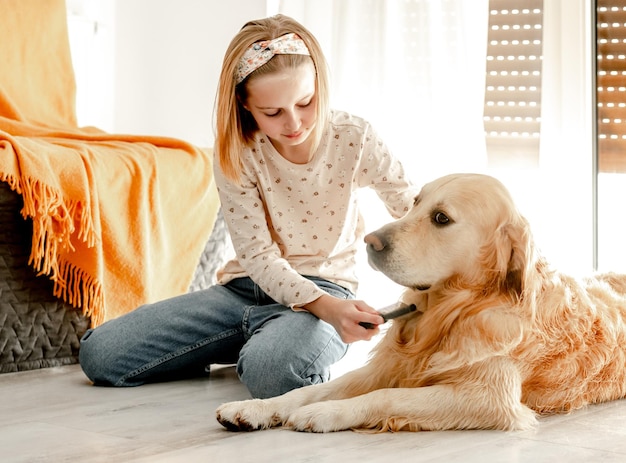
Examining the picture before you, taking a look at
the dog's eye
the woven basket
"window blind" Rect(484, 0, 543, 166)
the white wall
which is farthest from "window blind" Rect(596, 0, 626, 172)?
the woven basket

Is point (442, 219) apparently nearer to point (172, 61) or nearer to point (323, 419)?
point (323, 419)

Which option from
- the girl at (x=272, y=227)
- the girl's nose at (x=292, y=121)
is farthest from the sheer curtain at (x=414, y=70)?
the girl's nose at (x=292, y=121)

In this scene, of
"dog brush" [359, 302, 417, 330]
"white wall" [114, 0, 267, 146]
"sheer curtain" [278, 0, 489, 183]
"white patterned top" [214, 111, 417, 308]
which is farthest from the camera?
"white wall" [114, 0, 267, 146]

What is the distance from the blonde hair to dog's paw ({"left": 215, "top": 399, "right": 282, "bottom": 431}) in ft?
2.05

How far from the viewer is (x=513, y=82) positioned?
11.4 ft

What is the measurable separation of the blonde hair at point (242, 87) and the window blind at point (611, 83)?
5.21 feet

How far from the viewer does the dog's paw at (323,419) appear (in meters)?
1.61

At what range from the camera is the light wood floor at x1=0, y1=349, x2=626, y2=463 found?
1.47m

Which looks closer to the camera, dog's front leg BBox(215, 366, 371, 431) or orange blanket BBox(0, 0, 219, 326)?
dog's front leg BBox(215, 366, 371, 431)

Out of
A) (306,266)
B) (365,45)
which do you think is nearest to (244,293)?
(306,266)

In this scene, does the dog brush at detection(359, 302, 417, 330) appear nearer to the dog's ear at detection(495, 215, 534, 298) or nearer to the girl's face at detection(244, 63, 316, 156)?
the dog's ear at detection(495, 215, 534, 298)

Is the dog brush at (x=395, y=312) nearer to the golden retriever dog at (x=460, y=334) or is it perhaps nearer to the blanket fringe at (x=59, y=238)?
the golden retriever dog at (x=460, y=334)

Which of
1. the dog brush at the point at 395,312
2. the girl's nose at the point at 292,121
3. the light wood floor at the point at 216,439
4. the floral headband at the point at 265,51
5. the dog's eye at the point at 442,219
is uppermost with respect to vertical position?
the floral headband at the point at 265,51

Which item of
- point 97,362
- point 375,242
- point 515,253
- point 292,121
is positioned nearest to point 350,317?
point 375,242
